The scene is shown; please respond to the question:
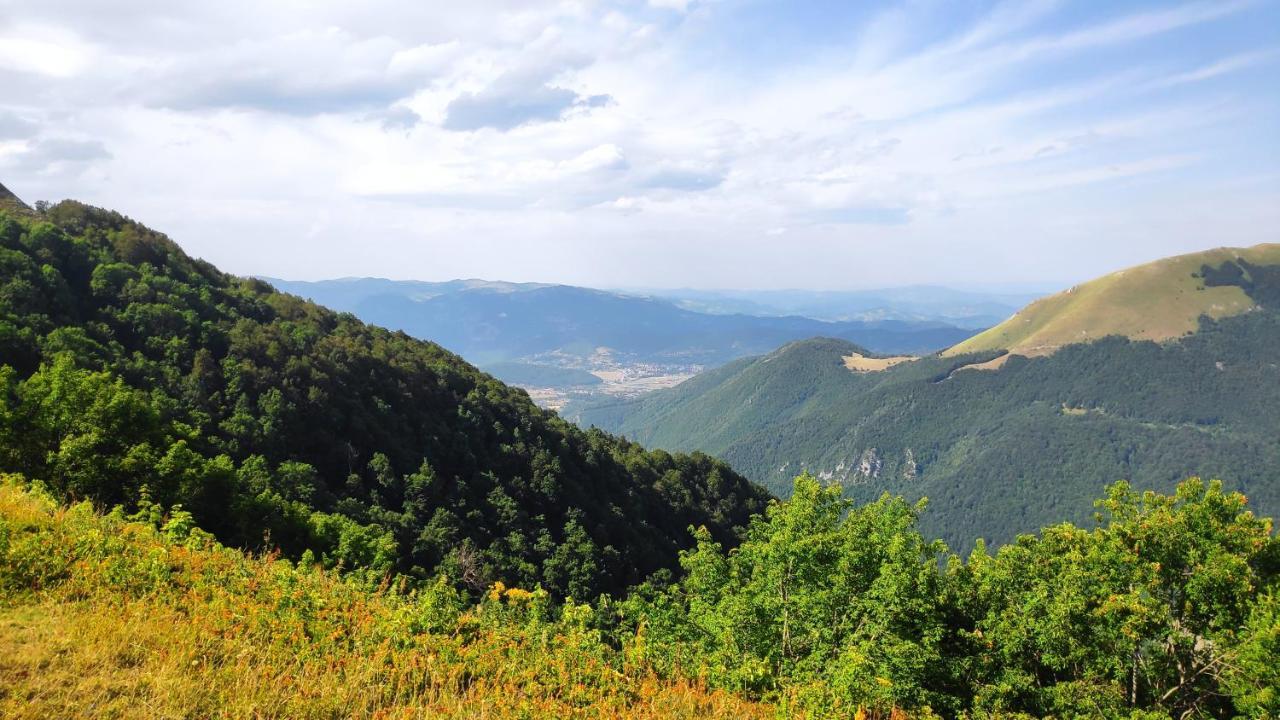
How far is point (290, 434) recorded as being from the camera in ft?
167

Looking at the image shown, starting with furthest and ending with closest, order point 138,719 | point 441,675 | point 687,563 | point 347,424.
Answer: point 347,424, point 687,563, point 441,675, point 138,719

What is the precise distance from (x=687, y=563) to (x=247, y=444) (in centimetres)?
3763

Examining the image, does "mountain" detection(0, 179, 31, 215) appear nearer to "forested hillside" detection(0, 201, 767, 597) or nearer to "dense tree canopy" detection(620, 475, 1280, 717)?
"forested hillside" detection(0, 201, 767, 597)

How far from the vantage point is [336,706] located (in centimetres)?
740

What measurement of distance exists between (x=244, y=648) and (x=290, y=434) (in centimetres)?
4989

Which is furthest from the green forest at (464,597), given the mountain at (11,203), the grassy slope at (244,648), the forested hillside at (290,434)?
the mountain at (11,203)

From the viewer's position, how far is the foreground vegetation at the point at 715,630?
7477mm

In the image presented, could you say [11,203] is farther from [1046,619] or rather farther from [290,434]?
[1046,619]

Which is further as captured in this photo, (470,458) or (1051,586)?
(470,458)

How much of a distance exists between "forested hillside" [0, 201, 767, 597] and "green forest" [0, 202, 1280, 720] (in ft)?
0.87

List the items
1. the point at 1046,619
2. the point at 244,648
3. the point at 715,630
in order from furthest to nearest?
1. the point at 715,630
2. the point at 1046,619
3. the point at 244,648

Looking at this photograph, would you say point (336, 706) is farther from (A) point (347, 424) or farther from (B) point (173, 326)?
(B) point (173, 326)

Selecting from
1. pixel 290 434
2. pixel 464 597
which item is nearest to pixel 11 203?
pixel 290 434

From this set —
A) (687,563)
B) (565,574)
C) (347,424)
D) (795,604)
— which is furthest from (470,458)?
(795,604)
